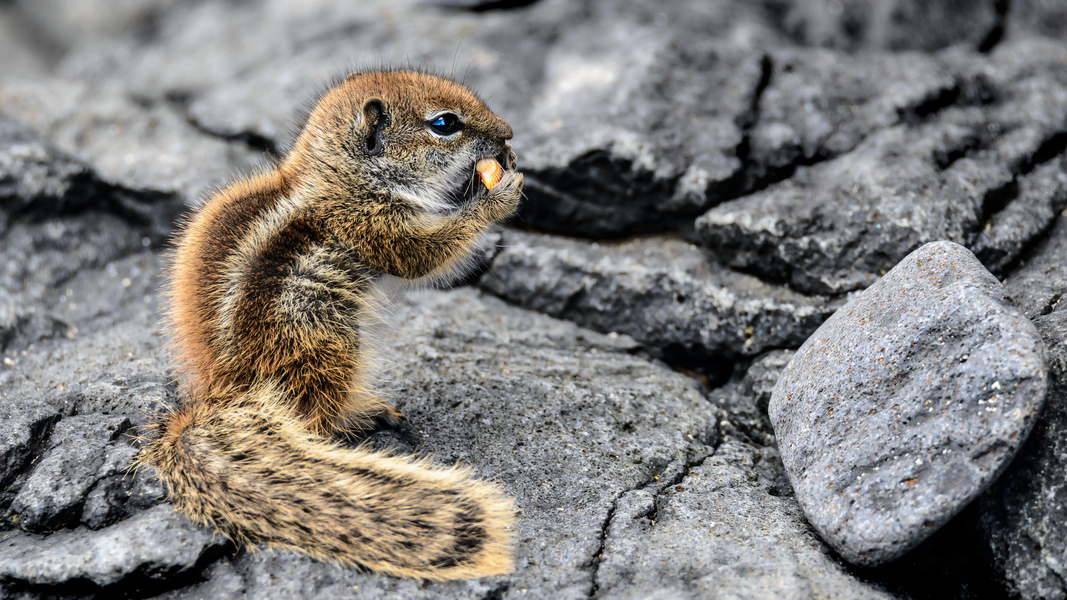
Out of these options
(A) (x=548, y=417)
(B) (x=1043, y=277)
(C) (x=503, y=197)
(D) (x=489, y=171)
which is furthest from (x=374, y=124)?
(B) (x=1043, y=277)

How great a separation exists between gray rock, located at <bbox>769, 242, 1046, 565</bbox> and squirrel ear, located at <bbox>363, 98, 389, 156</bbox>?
2076 mm

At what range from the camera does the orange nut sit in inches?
135

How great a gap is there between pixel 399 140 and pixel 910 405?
2314 mm

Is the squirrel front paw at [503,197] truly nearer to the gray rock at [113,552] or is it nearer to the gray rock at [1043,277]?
the gray rock at [113,552]

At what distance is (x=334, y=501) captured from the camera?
2.67 metres

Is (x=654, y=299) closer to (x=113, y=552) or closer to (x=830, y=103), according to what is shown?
(x=830, y=103)

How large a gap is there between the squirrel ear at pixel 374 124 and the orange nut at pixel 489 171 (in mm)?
460

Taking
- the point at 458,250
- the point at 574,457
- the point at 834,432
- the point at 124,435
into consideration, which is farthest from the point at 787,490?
the point at 124,435

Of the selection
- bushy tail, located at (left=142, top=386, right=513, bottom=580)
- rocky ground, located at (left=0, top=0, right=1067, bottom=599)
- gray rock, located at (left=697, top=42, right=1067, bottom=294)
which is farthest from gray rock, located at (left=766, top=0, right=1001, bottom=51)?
bushy tail, located at (left=142, top=386, right=513, bottom=580)

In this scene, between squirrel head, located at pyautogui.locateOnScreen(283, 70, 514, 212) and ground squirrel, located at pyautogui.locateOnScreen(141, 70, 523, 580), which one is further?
squirrel head, located at pyautogui.locateOnScreen(283, 70, 514, 212)

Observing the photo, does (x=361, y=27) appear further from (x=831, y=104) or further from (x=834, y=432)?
(x=834, y=432)

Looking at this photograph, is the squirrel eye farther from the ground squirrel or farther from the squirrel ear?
→ the squirrel ear

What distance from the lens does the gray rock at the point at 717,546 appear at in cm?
251

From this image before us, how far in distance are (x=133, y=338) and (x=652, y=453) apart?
285 cm
